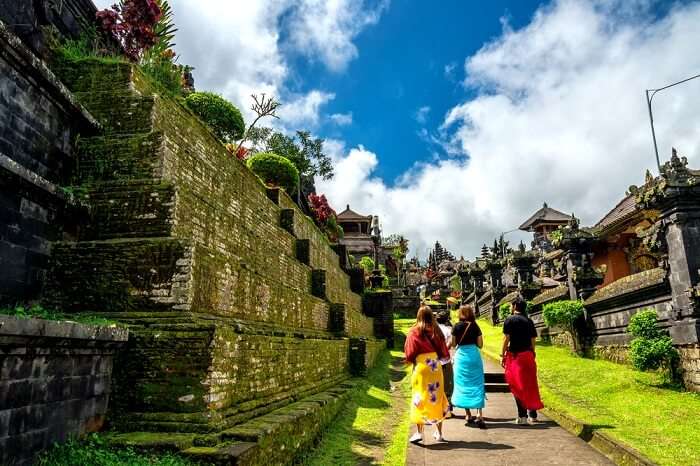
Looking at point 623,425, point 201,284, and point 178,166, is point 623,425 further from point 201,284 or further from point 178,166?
point 178,166

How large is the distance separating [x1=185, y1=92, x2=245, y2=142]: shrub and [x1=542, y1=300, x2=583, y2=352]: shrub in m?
11.8

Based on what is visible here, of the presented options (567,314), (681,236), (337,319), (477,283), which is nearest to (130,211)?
(337,319)

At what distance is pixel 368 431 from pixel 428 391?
5.83ft

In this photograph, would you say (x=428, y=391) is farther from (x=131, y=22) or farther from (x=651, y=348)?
(x=131, y=22)

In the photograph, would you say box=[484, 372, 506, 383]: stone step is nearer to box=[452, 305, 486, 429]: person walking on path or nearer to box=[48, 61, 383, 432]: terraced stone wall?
box=[452, 305, 486, 429]: person walking on path

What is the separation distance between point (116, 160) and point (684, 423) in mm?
9464

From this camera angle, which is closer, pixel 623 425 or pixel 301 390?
pixel 623 425

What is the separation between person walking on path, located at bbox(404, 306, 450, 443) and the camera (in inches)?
240

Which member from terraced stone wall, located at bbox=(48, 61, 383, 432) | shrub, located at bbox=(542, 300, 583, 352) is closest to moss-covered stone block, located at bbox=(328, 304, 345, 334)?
terraced stone wall, located at bbox=(48, 61, 383, 432)

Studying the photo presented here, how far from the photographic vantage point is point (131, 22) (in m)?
10.6

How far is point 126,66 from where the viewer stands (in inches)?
300

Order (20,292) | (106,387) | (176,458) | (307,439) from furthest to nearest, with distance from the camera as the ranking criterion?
(307,439)
(20,292)
(106,387)
(176,458)

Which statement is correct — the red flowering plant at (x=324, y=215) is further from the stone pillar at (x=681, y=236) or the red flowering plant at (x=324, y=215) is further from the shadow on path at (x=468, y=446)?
the shadow on path at (x=468, y=446)

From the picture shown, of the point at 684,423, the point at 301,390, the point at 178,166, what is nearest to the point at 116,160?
the point at 178,166
